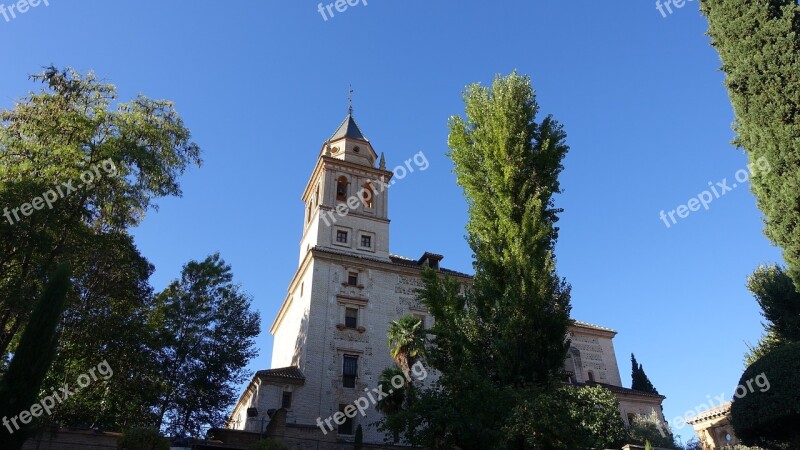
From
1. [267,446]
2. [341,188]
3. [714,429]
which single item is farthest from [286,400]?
[714,429]

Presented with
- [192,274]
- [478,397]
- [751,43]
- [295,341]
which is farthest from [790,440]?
[192,274]

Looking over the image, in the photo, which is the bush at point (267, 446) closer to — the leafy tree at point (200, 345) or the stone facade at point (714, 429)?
the leafy tree at point (200, 345)

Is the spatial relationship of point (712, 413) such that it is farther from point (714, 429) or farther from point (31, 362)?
point (31, 362)

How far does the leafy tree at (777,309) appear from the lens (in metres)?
25.1

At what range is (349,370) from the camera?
28094 millimetres

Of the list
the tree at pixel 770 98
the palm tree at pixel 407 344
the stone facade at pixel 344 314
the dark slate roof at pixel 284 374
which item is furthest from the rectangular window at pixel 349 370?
the tree at pixel 770 98

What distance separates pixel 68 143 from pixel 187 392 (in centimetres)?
1289

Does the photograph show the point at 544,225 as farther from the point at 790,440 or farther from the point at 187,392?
the point at 187,392

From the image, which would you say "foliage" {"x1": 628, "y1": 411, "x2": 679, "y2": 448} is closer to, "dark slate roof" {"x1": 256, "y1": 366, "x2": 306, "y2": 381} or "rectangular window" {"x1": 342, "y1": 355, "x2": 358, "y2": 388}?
"rectangular window" {"x1": 342, "y1": 355, "x2": 358, "y2": 388}

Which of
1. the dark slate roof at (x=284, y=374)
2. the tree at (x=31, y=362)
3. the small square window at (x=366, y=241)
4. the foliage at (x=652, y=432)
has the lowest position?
the tree at (x=31, y=362)

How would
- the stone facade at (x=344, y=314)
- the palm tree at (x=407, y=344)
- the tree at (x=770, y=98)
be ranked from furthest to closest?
1. the stone facade at (x=344, y=314)
2. the palm tree at (x=407, y=344)
3. the tree at (x=770, y=98)

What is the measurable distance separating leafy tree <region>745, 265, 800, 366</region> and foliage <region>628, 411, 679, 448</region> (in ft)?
19.6

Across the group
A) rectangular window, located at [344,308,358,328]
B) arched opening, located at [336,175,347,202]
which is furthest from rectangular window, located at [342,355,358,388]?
arched opening, located at [336,175,347,202]

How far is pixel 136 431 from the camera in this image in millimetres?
15750
